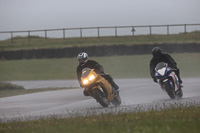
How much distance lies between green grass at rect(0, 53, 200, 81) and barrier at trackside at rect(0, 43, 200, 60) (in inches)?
25.8

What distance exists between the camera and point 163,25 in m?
50.6

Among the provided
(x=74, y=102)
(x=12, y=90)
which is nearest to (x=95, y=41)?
(x=12, y=90)

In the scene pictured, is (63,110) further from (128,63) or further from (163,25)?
(163,25)

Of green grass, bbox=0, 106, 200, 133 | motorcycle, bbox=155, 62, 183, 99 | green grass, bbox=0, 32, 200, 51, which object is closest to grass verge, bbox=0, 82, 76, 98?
motorcycle, bbox=155, 62, 183, 99

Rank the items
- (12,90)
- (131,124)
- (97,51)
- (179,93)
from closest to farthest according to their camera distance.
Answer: (131,124)
(179,93)
(12,90)
(97,51)

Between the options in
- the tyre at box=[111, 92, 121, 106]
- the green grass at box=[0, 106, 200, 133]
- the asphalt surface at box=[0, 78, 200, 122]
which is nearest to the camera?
the green grass at box=[0, 106, 200, 133]

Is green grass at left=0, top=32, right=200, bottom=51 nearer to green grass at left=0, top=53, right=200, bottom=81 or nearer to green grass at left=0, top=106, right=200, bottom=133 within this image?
green grass at left=0, top=53, right=200, bottom=81

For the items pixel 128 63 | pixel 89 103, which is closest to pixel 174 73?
pixel 89 103

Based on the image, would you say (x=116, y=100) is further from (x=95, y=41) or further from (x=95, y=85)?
(x=95, y=41)

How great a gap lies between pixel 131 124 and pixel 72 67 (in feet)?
105

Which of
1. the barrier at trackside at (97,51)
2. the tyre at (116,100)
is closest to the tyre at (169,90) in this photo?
the tyre at (116,100)

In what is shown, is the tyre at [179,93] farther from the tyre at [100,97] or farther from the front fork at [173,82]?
the tyre at [100,97]

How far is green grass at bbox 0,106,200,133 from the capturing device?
8.62 meters

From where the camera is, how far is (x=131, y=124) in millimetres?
9594
